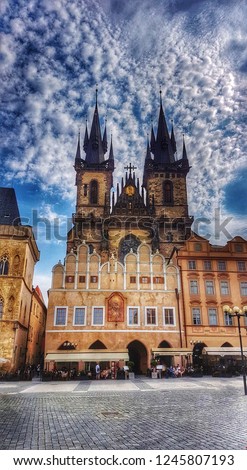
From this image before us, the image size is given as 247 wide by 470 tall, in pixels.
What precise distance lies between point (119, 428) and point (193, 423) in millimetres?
1814

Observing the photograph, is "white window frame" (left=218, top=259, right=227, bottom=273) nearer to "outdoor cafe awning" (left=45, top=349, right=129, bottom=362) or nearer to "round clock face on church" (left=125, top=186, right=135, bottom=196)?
"outdoor cafe awning" (left=45, top=349, right=129, bottom=362)

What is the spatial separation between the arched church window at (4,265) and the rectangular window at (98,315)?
839 centimetres

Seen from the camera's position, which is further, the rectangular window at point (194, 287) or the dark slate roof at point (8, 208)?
the dark slate roof at point (8, 208)

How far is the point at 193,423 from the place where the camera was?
779 cm

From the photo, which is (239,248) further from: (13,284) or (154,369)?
(13,284)

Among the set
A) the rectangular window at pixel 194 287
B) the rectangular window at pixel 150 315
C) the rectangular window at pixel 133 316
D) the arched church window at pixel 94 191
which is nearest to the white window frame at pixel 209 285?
the rectangular window at pixel 194 287

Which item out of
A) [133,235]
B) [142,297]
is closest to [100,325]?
[142,297]

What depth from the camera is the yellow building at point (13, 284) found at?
26567 millimetres

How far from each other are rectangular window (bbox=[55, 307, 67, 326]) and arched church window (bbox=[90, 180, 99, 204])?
22.7 metres

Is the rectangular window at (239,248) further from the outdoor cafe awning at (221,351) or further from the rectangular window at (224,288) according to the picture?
the outdoor cafe awning at (221,351)

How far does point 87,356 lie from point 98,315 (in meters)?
4.30

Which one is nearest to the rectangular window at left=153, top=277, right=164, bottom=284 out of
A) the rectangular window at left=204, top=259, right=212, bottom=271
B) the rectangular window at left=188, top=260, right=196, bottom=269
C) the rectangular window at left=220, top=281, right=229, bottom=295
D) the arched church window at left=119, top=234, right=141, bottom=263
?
the rectangular window at left=188, top=260, right=196, bottom=269

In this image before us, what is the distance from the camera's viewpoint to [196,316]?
30.7m
